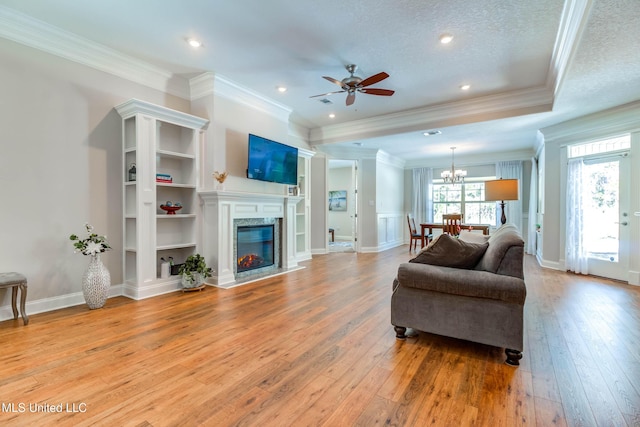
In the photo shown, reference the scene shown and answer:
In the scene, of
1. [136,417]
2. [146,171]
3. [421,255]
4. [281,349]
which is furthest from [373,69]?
[136,417]

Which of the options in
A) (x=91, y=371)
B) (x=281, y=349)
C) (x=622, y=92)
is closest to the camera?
(x=91, y=371)

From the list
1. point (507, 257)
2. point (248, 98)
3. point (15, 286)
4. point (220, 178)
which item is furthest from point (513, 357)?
point (248, 98)

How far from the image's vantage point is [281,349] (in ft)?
7.67

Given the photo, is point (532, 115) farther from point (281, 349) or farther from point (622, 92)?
point (281, 349)

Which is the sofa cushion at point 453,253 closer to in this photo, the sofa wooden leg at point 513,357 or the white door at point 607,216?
the sofa wooden leg at point 513,357

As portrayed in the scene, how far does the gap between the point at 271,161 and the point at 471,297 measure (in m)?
3.75

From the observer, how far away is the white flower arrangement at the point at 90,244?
3.21m

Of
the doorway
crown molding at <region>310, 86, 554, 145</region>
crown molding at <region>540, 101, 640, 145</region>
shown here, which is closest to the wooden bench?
crown molding at <region>310, 86, 554, 145</region>

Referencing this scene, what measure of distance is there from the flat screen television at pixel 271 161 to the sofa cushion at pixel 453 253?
3113 mm

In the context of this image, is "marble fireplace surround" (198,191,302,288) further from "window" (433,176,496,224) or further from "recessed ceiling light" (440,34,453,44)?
"window" (433,176,496,224)

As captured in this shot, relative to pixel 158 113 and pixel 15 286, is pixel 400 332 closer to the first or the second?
pixel 15 286

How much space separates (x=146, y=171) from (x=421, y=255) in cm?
335

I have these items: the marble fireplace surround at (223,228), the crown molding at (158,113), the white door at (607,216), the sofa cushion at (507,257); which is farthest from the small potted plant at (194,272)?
the white door at (607,216)

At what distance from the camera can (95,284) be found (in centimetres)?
324
